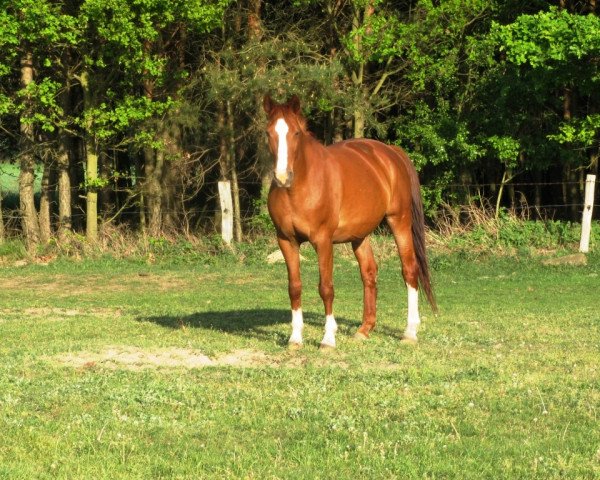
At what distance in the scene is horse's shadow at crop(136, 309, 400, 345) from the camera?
12070 mm

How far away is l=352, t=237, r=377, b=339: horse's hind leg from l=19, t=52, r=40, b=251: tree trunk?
15.0m

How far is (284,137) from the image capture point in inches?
398

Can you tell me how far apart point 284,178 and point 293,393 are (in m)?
2.60

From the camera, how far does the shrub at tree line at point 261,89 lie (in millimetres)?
24547

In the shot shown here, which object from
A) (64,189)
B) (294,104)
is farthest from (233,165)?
(294,104)

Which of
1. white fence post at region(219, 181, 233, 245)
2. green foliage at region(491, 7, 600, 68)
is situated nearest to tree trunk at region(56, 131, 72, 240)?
white fence post at region(219, 181, 233, 245)

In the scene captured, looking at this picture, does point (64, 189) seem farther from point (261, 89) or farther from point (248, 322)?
point (248, 322)

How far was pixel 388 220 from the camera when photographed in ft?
40.1

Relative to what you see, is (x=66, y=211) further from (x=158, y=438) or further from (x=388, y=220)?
(x=158, y=438)

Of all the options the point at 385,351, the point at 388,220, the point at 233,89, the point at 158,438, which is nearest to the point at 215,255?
the point at 233,89

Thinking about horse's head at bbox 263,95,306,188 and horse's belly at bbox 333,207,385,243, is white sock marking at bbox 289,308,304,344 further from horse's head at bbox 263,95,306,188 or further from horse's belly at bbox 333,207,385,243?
horse's head at bbox 263,95,306,188

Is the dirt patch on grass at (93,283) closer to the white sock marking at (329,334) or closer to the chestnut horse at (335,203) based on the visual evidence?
the chestnut horse at (335,203)

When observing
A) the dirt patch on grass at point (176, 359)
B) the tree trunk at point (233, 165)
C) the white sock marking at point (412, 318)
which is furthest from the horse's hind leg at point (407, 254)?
the tree trunk at point (233, 165)

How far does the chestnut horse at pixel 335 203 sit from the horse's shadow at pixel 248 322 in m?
0.66
